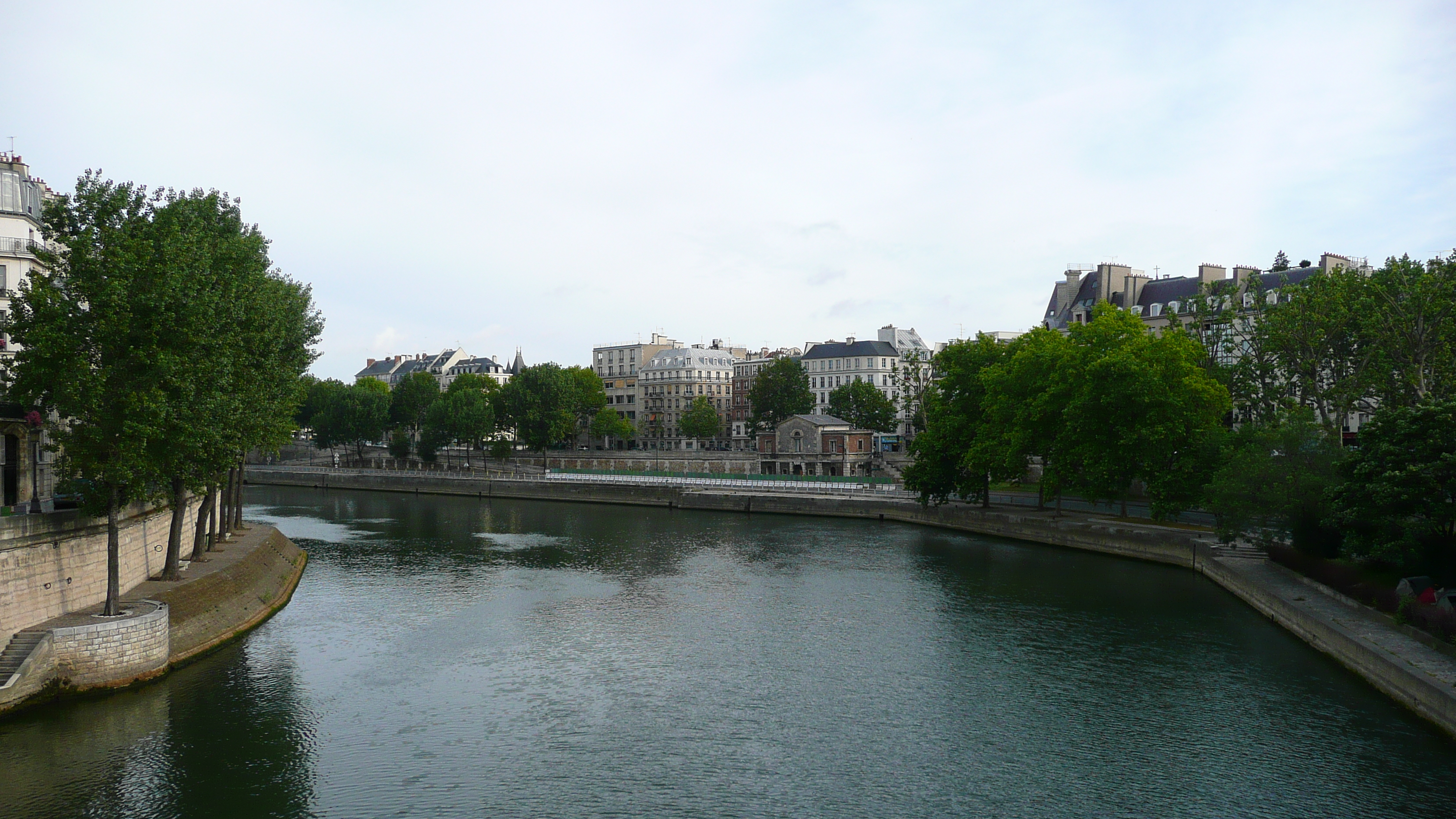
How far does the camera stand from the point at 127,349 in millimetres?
27844

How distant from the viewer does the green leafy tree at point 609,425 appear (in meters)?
138

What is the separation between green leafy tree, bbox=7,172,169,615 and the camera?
2684 centimetres

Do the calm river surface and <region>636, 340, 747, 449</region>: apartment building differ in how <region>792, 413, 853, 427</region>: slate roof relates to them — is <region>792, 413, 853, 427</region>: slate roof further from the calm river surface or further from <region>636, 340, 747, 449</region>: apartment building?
the calm river surface

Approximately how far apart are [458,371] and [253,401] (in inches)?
6014

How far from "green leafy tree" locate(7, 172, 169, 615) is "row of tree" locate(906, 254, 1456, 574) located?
38.2m

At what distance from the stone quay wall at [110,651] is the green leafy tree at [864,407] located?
9922 cm

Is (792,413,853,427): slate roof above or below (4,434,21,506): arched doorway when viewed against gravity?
above

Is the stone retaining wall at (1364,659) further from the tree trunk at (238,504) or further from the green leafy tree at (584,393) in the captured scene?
the green leafy tree at (584,393)

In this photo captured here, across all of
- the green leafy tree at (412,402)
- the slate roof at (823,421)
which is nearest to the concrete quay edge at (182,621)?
the slate roof at (823,421)

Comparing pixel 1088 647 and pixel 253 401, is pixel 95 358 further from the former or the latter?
pixel 1088 647

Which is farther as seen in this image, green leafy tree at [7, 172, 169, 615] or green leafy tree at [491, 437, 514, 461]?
green leafy tree at [491, 437, 514, 461]

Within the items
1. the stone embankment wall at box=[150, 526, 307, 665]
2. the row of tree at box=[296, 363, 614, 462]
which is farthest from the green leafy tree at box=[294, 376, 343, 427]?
the stone embankment wall at box=[150, 526, 307, 665]

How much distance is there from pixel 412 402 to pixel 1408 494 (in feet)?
408

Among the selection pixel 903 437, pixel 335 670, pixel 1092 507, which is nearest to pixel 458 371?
pixel 903 437
